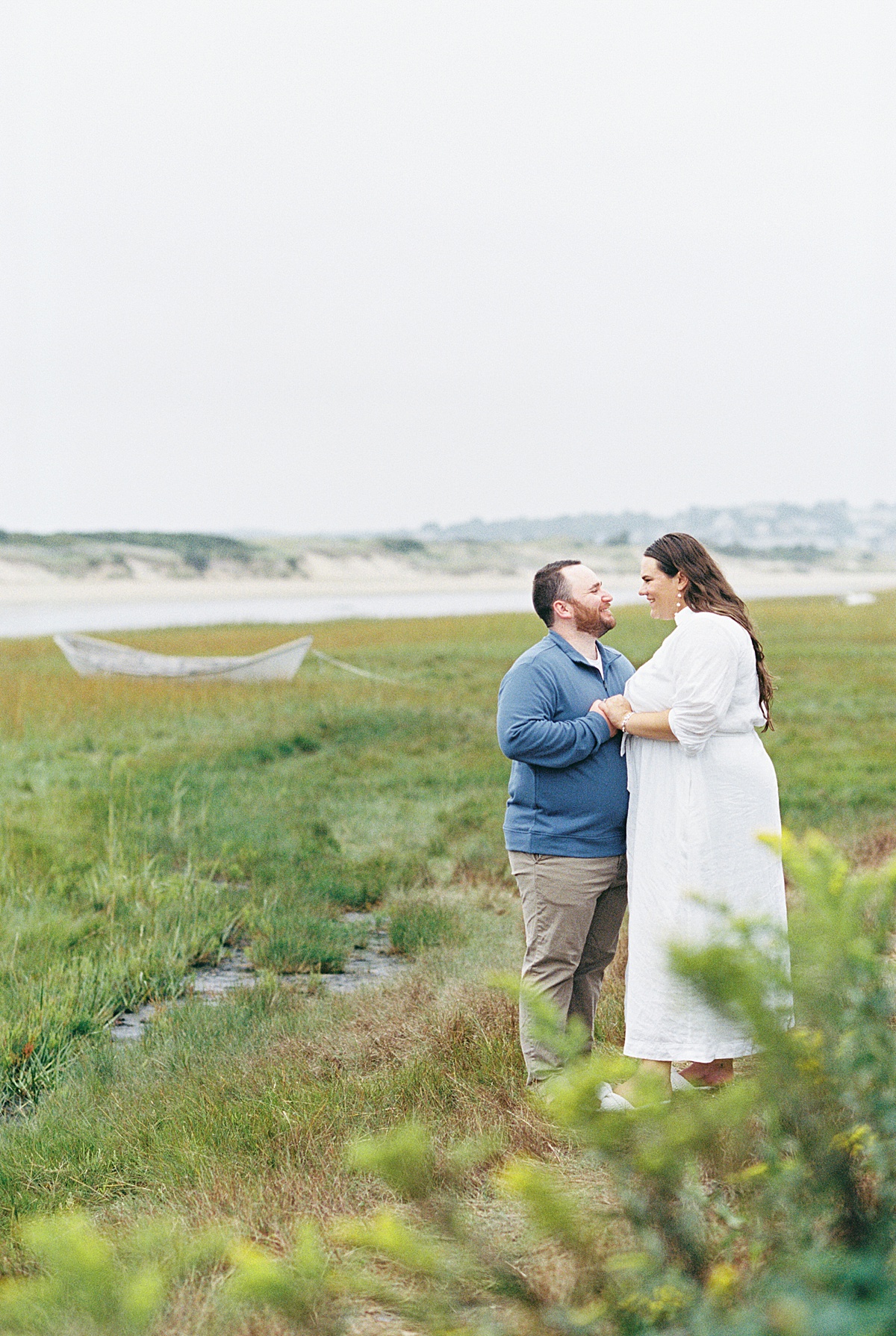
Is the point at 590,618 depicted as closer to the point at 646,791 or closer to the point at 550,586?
the point at 550,586

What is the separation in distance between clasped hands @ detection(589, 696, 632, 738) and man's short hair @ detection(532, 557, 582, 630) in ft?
1.10

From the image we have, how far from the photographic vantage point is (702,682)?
3.67m

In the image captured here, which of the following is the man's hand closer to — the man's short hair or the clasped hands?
the clasped hands

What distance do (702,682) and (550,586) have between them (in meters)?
0.68

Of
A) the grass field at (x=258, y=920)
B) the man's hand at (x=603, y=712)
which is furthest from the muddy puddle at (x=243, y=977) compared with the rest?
the man's hand at (x=603, y=712)

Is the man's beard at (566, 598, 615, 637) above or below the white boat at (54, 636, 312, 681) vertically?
above

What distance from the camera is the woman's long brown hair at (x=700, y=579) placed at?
3.87 m

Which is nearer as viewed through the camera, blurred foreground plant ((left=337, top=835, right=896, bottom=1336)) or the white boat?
blurred foreground plant ((left=337, top=835, right=896, bottom=1336))

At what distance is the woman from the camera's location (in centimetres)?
372

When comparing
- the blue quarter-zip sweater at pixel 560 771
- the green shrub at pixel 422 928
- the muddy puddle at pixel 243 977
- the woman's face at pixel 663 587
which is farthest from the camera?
the green shrub at pixel 422 928

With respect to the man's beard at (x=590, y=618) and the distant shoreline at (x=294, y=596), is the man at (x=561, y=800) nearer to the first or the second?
the man's beard at (x=590, y=618)

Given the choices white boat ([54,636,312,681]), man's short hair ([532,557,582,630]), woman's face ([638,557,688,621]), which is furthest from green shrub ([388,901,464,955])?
white boat ([54,636,312,681])

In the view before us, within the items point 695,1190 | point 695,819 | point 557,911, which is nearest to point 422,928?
point 557,911

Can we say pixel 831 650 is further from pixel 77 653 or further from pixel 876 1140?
pixel 876 1140
